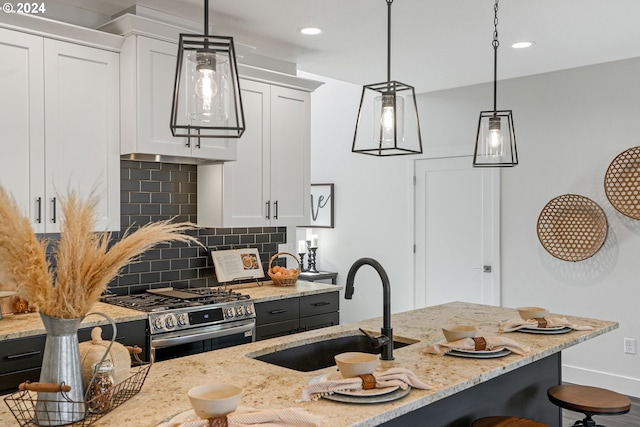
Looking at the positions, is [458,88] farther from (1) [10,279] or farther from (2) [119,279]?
(1) [10,279]

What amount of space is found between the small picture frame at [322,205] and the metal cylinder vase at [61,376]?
208 inches

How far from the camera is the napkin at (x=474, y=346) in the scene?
7.38 feet

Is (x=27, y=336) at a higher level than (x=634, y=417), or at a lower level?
higher

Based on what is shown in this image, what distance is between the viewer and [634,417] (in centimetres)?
407

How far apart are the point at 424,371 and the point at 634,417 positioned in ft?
9.51

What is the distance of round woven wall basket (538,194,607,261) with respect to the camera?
463 cm

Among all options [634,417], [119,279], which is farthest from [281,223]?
[634,417]

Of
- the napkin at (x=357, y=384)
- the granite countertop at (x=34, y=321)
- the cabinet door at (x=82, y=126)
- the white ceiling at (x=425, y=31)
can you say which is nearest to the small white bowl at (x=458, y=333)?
the napkin at (x=357, y=384)

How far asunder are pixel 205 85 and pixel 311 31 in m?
Result: 2.25

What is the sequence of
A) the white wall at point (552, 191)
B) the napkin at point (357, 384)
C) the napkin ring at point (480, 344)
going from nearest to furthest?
the napkin at point (357, 384)
the napkin ring at point (480, 344)
the white wall at point (552, 191)

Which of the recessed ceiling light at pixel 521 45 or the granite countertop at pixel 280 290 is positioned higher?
the recessed ceiling light at pixel 521 45

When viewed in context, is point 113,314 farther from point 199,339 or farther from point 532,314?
point 532,314

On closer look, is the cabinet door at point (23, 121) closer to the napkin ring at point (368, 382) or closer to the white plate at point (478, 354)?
the napkin ring at point (368, 382)

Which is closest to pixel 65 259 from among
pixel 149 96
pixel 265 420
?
pixel 265 420
